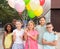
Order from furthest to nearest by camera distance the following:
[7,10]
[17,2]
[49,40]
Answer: [7,10], [17,2], [49,40]

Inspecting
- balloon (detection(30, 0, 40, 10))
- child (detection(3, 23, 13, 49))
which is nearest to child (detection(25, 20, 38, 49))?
child (detection(3, 23, 13, 49))

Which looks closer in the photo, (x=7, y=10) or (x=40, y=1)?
(x=40, y=1)

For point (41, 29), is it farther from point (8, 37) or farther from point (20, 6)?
point (20, 6)

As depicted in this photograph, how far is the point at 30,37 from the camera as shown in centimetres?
565

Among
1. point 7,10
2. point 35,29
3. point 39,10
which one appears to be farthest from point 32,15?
point 7,10

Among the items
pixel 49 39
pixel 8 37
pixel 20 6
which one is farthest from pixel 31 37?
pixel 20 6

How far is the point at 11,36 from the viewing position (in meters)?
5.75

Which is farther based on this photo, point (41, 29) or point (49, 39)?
point (41, 29)

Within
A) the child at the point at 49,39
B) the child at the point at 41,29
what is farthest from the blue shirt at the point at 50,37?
the child at the point at 41,29

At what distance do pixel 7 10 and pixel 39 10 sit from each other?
1405cm

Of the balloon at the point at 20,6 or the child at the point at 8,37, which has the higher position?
the balloon at the point at 20,6

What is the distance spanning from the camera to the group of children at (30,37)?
18.3 ft

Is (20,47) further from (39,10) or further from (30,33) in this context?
(39,10)

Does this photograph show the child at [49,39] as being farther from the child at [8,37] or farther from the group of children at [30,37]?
the child at [8,37]
